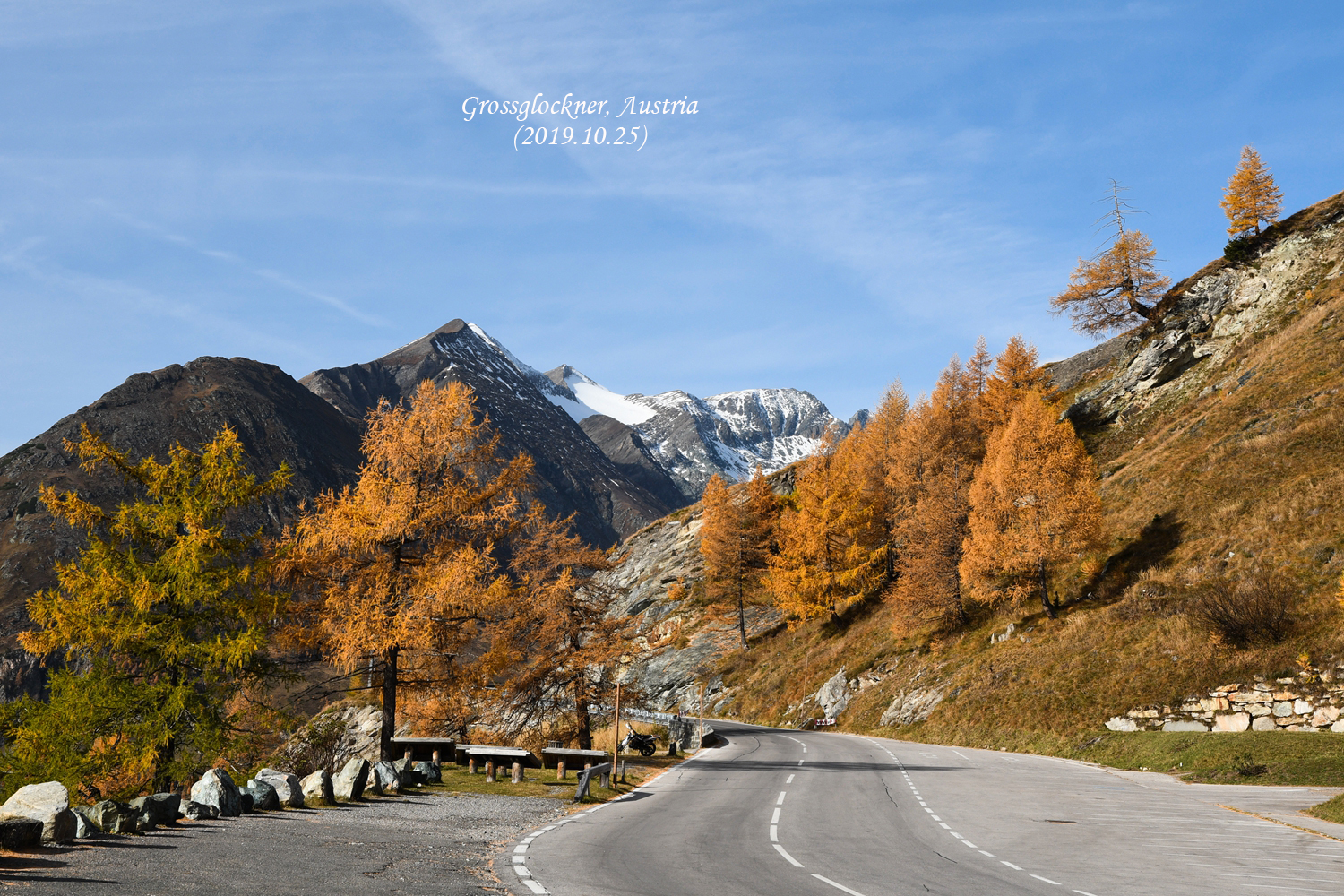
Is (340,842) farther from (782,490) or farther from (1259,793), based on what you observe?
(782,490)

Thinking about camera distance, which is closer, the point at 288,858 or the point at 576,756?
the point at 288,858

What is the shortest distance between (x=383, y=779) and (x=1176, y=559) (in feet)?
119

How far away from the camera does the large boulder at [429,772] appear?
2180cm

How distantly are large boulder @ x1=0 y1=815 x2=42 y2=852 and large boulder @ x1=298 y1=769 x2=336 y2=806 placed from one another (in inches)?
287

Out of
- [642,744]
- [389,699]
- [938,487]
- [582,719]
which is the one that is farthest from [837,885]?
[938,487]

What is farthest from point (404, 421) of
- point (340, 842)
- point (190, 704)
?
point (340, 842)

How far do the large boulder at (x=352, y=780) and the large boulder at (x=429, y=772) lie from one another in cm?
337

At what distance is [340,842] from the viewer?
40.1 ft

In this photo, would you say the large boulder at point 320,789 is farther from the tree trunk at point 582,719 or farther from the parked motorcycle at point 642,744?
the parked motorcycle at point 642,744

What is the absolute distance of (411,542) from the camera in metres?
23.4

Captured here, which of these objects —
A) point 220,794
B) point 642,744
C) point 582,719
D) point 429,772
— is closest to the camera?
point 220,794

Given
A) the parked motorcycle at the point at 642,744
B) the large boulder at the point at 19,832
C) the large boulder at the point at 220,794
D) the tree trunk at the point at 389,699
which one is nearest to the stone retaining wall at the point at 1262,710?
the parked motorcycle at the point at 642,744

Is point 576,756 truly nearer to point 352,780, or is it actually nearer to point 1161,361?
point 352,780

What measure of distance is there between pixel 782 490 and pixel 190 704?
7446 cm
